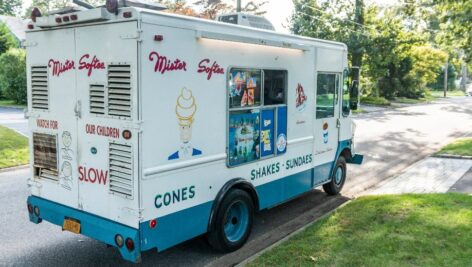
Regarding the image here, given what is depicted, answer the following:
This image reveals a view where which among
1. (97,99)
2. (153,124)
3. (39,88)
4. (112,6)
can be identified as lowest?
(153,124)

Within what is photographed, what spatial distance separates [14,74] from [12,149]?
19728 mm

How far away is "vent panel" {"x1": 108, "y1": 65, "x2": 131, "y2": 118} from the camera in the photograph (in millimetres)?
4523

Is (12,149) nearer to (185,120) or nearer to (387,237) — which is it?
(185,120)

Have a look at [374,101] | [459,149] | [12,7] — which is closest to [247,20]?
[459,149]

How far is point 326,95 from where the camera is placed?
785 centimetres

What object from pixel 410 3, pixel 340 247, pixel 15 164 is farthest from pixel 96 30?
pixel 410 3

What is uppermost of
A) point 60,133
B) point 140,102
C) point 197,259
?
point 140,102

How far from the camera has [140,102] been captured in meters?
4.44

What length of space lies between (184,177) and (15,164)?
24.9ft

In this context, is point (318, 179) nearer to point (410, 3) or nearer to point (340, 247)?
point (340, 247)

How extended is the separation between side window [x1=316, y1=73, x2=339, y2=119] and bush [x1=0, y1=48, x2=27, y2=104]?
26.2 m

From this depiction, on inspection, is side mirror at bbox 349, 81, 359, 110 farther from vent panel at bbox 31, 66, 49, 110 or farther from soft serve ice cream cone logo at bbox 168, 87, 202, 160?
vent panel at bbox 31, 66, 49, 110

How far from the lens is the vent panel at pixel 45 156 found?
539 cm

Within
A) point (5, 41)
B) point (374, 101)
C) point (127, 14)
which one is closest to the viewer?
point (127, 14)
